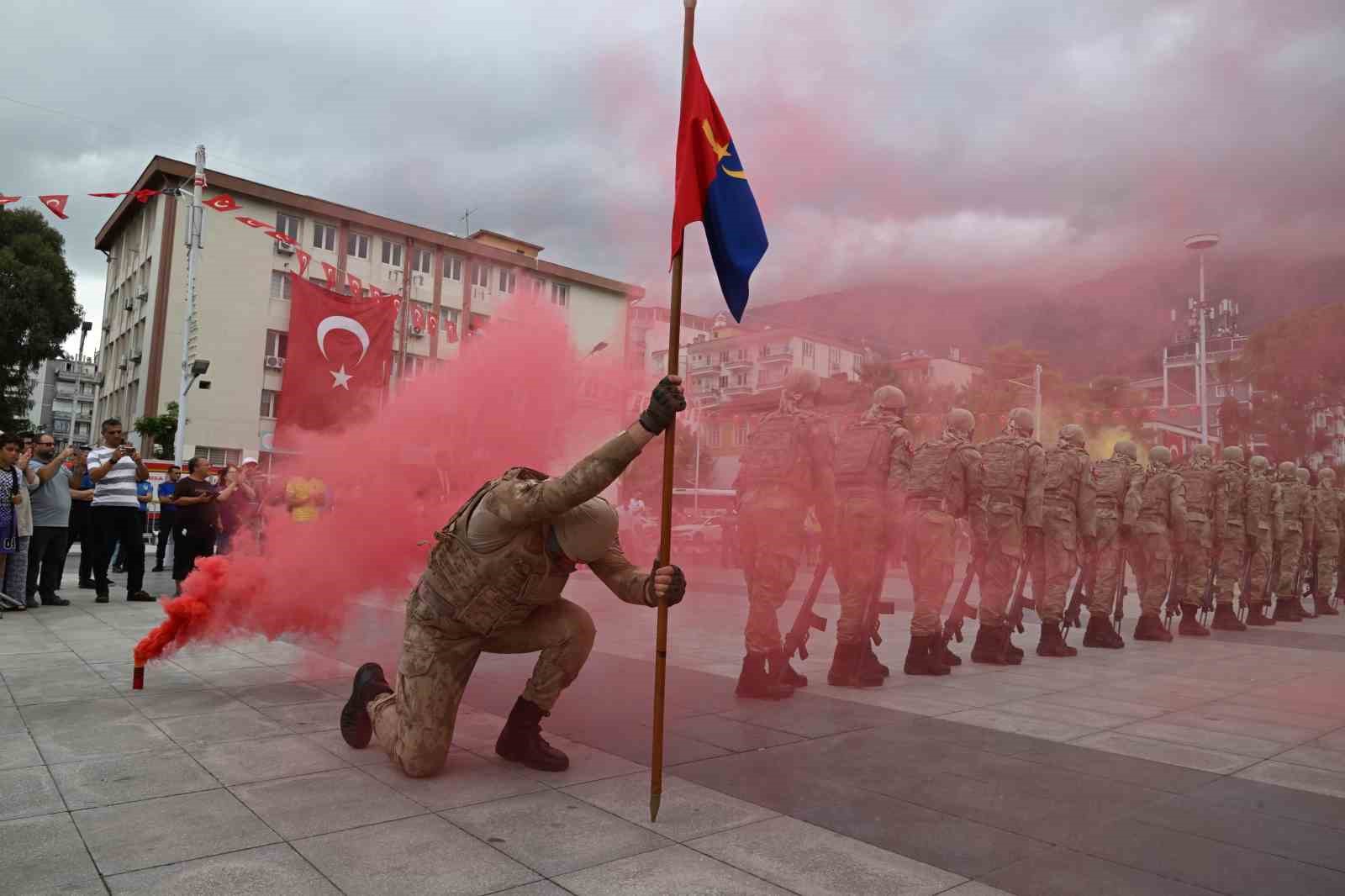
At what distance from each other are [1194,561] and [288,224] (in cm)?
1880

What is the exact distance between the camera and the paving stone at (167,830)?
2824mm

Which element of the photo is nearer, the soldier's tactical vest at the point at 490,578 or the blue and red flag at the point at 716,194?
the soldier's tactical vest at the point at 490,578

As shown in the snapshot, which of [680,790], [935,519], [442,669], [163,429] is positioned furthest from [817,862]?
[163,429]

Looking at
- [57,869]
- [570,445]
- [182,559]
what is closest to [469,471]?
[570,445]

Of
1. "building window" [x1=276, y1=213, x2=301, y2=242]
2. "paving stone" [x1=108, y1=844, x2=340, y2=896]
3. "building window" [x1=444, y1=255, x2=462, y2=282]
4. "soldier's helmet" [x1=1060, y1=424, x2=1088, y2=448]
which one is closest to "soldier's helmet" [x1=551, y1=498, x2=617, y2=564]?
"paving stone" [x1=108, y1=844, x2=340, y2=896]

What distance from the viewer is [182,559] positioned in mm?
10727

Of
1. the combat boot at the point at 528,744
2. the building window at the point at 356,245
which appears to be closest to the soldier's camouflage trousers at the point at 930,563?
the combat boot at the point at 528,744

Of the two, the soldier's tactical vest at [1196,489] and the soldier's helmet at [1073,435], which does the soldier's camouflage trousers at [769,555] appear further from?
the soldier's tactical vest at [1196,489]

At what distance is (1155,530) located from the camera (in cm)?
969

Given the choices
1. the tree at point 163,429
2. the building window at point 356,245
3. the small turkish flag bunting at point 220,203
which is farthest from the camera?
the tree at point 163,429

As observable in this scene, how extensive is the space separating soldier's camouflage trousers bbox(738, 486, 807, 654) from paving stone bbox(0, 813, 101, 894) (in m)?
3.78

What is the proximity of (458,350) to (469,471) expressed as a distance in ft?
3.50

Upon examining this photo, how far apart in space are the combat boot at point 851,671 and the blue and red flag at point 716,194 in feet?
9.90

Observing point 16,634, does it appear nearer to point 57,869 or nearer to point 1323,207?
point 57,869
